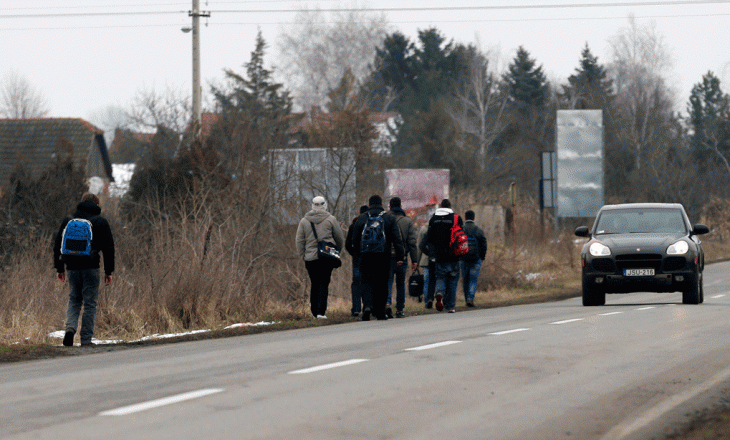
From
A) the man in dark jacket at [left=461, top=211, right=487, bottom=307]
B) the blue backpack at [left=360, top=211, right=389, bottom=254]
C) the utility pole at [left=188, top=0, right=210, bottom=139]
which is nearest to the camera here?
the blue backpack at [left=360, top=211, right=389, bottom=254]

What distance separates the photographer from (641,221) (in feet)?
66.6

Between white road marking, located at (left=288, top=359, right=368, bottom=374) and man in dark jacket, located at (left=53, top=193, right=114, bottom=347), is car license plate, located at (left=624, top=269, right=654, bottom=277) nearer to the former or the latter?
man in dark jacket, located at (left=53, top=193, right=114, bottom=347)

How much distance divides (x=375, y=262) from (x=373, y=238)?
427 millimetres

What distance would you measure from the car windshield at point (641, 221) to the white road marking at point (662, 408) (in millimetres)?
10404

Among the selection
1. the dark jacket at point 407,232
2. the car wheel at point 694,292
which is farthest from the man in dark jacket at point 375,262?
the car wheel at point 694,292

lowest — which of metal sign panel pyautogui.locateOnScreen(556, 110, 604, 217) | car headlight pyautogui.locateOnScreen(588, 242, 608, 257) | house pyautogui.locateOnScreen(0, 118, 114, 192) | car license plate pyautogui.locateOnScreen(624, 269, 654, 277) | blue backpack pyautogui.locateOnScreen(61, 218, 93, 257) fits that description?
car license plate pyautogui.locateOnScreen(624, 269, 654, 277)

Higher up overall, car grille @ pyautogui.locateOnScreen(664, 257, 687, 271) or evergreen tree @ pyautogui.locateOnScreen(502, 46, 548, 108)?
evergreen tree @ pyautogui.locateOnScreen(502, 46, 548, 108)

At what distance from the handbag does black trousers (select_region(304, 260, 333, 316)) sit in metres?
0.10

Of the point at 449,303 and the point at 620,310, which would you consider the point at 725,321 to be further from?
the point at 449,303

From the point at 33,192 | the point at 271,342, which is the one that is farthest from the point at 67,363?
the point at 33,192

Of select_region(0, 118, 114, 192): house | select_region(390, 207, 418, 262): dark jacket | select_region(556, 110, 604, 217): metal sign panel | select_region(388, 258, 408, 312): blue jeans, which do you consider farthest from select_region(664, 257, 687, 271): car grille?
select_region(0, 118, 114, 192): house

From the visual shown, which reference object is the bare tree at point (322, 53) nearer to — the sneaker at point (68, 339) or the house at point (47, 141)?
the house at point (47, 141)

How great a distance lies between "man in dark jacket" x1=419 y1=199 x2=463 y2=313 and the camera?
18.6 meters

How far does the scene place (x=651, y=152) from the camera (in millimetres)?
76500
